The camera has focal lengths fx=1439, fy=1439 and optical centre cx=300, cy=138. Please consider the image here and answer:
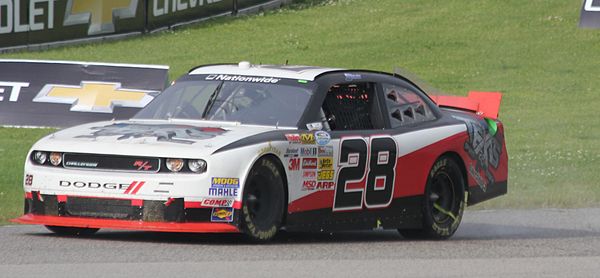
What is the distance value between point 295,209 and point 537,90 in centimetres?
1678

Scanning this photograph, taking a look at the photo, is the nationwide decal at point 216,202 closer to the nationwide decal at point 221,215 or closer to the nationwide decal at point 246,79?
the nationwide decal at point 221,215

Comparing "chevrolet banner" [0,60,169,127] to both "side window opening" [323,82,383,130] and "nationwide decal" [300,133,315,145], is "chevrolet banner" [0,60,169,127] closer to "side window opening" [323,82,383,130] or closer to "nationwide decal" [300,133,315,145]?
"side window opening" [323,82,383,130]

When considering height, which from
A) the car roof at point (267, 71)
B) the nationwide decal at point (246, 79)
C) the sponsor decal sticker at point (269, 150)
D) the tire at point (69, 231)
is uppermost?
the car roof at point (267, 71)

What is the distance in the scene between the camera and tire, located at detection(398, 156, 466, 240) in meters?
11.3

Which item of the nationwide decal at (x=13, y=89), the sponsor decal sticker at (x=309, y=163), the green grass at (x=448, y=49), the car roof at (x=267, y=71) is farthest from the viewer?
the green grass at (x=448, y=49)

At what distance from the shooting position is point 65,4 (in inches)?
1127

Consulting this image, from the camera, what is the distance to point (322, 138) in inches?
410

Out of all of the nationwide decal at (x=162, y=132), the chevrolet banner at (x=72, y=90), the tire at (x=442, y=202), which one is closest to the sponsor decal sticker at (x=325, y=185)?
the nationwide decal at (x=162, y=132)

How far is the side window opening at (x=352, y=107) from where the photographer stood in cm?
1086

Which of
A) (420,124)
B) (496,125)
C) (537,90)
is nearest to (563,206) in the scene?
(496,125)

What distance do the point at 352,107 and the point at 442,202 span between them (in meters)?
1.17

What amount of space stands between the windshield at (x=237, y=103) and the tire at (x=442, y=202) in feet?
4.52

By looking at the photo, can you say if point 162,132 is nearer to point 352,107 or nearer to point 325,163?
point 325,163

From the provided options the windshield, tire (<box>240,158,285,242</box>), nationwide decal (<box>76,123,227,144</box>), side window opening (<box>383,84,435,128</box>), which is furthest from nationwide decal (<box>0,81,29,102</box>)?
tire (<box>240,158,285,242</box>)
